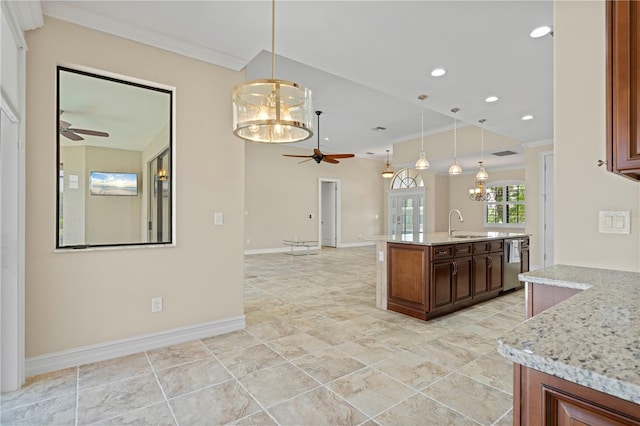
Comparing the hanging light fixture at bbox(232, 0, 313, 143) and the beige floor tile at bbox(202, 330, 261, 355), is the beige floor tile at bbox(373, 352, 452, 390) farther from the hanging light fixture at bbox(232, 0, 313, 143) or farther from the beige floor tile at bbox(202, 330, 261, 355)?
the hanging light fixture at bbox(232, 0, 313, 143)

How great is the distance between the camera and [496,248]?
4488 millimetres

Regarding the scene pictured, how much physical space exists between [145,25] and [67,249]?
1.91m

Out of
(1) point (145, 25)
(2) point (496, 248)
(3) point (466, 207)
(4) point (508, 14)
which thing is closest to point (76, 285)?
(1) point (145, 25)

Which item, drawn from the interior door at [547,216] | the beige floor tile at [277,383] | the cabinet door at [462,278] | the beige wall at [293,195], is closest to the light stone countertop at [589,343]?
the beige floor tile at [277,383]

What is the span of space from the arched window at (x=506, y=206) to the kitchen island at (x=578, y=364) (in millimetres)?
10852

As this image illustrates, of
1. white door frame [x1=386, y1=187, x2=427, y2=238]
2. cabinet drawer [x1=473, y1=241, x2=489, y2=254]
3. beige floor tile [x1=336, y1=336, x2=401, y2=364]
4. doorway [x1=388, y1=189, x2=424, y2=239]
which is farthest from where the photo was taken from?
doorway [x1=388, y1=189, x2=424, y2=239]

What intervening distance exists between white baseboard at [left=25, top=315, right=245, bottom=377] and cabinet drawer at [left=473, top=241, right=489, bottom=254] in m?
2.91

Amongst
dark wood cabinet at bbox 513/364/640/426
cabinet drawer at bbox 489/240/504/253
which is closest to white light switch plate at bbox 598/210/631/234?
dark wood cabinet at bbox 513/364/640/426

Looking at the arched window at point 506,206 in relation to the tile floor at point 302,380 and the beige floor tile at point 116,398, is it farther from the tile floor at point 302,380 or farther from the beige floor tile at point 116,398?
the beige floor tile at point 116,398

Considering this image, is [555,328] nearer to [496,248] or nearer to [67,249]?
[67,249]

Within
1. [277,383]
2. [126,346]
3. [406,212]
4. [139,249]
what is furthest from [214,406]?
[406,212]

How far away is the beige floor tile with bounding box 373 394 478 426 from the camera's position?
5.99ft

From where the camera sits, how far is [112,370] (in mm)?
2451

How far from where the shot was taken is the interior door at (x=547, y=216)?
6.74 m
